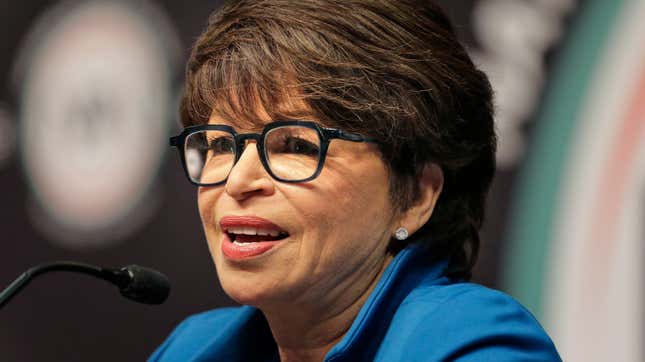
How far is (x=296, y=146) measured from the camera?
1.43 m

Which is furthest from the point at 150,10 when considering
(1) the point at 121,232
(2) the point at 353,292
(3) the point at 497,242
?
(2) the point at 353,292

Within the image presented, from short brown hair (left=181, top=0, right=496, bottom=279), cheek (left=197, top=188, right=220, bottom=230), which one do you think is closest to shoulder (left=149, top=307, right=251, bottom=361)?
cheek (left=197, top=188, right=220, bottom=230)

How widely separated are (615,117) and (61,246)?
1483 millimetres

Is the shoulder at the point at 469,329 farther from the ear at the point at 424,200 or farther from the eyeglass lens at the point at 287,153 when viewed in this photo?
the eyeglass lens at the point at 287,153

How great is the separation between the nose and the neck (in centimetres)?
20

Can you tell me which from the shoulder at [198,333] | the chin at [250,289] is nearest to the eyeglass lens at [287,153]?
the chin at [250,289]

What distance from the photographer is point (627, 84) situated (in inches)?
86.4

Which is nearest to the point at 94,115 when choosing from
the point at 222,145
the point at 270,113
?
the point at 222,145

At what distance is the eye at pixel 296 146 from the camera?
4.69 feet

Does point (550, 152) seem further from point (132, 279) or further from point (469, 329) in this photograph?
point (132, 279)

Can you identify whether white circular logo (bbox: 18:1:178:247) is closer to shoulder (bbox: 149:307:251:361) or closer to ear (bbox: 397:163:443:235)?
shoulder (bbox: 149:307:251:361)

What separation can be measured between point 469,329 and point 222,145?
1.61 ft

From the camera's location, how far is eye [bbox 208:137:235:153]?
150 cm

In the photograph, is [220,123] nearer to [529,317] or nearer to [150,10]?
[529,317]
